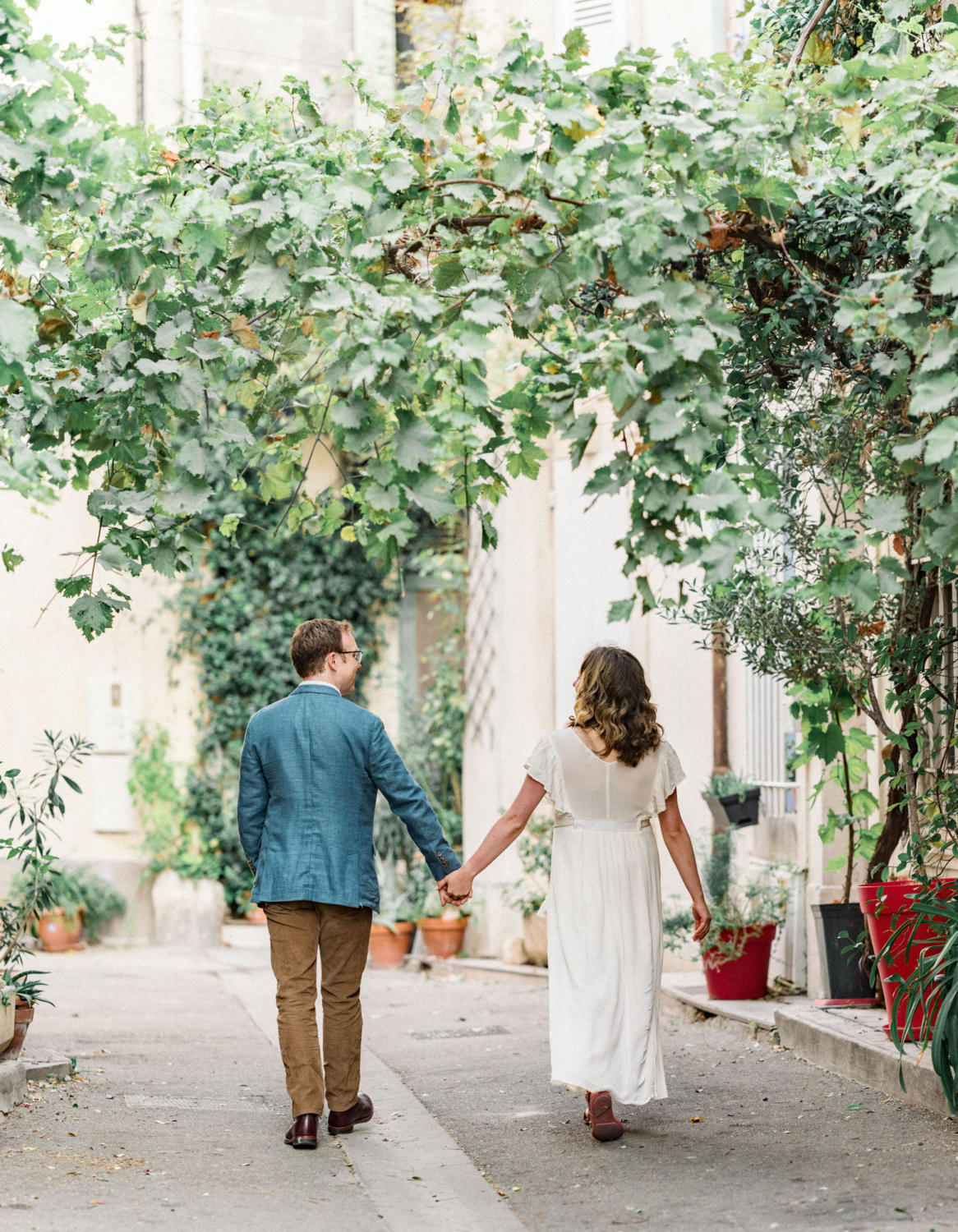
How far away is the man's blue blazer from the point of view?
15.5ft

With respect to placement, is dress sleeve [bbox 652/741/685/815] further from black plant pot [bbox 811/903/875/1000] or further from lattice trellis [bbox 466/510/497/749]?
lattice trellis [bbox 466/510/497/749]

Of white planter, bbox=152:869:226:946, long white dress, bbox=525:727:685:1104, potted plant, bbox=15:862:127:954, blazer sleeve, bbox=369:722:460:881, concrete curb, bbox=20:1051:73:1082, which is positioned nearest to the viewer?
long white dress, bbox=525:727:685:1104

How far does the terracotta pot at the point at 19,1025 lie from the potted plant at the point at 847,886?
3368 mm

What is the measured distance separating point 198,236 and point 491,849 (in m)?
2.24

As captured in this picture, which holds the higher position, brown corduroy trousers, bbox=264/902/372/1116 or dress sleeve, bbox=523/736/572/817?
dress sleeve, bbox=523/736/572/817

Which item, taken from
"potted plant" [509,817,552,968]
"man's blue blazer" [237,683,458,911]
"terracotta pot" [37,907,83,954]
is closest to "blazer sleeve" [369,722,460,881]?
"man's blue blazer" [237,683,458,911]

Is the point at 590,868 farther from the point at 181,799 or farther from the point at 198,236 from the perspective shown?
the point at 181,799

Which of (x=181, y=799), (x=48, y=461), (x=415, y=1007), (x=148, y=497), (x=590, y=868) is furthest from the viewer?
(x=181, y=799)

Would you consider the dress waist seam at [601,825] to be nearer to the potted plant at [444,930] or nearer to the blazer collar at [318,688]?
the blazer collar at [318,688]

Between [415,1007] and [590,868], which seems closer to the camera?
[590,868]

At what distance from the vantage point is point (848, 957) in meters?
6.29

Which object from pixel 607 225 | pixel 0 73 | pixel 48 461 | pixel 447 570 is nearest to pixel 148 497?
pixel 48 461

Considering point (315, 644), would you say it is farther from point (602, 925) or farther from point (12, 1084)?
point (12, 1084)

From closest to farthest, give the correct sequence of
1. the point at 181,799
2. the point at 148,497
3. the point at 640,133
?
the point at 640,133 → the point at 148,497 → the point at 181,799
